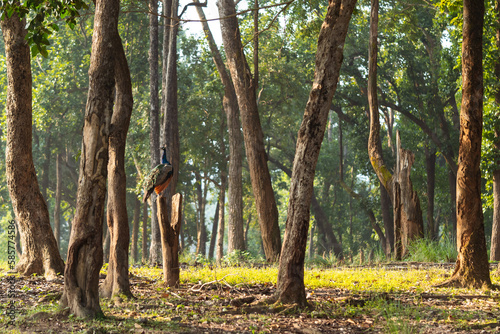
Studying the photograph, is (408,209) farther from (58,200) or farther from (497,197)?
(58,200)

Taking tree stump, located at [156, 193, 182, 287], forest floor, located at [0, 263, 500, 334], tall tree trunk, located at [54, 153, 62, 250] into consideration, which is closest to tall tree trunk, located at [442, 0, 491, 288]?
forest floor, located at [0, 263, 500, 334]

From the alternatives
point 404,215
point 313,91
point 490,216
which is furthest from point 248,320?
point 490,216

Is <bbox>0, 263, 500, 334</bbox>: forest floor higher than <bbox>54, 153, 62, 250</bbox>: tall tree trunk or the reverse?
the reverse

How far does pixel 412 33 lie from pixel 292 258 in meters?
16.6

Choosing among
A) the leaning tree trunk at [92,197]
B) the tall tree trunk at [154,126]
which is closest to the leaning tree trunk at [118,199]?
the leaning tree trunk at [92,197]

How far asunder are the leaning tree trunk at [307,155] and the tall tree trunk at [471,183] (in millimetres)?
2468

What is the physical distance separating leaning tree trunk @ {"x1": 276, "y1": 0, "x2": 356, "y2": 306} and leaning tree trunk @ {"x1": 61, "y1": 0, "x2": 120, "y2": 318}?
2.59 metres

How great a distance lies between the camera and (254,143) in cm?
1338

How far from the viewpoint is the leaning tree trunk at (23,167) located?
9.09 m

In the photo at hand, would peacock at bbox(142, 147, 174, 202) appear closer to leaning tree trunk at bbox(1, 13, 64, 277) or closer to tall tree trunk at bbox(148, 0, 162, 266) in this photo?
leaning tree trunk at bbox(1, 13, 64, 277)

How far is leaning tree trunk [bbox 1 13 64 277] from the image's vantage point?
9.09 meters

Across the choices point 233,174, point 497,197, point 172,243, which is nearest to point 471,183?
point 172,243

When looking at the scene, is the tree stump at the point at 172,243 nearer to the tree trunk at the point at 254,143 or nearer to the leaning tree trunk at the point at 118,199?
the leaning tree trunk at the point at 118,199

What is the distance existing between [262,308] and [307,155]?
2215 mm
